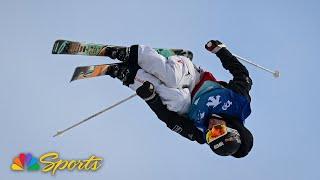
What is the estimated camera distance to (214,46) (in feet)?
23.7

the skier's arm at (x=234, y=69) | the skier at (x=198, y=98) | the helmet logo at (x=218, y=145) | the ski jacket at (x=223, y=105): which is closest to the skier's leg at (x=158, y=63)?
the skier at (x=198, y=98)

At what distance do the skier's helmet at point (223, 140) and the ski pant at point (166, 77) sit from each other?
66 cm

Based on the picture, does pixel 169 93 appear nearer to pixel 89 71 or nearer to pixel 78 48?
pixel 89 71

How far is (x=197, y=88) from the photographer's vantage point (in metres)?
7.11

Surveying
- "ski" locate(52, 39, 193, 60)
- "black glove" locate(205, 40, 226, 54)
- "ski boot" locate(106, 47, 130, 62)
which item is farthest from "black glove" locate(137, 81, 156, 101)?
"black glove" locate(205, 40, 226, 54)

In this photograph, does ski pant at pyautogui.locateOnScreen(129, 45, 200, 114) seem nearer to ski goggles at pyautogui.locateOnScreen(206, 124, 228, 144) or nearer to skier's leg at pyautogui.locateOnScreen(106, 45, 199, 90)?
skier's leg at pyautogui.locateOnScreen(106, 45, 199, 90)

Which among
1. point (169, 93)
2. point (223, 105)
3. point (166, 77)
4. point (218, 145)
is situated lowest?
point (218, 145)

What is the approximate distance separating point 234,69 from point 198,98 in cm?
76

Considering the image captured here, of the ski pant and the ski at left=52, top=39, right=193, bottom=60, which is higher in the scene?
the ski at left=52, top=39, right=193, bottom=60

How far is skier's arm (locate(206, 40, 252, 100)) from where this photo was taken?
688 cm

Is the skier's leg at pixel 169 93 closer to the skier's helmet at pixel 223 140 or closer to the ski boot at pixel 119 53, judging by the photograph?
the ski boot at pixel 119 53

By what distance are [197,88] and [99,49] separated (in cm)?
167

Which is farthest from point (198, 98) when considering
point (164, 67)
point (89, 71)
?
point (89, 71)

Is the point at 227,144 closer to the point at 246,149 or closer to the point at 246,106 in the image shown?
the point at 246,149
